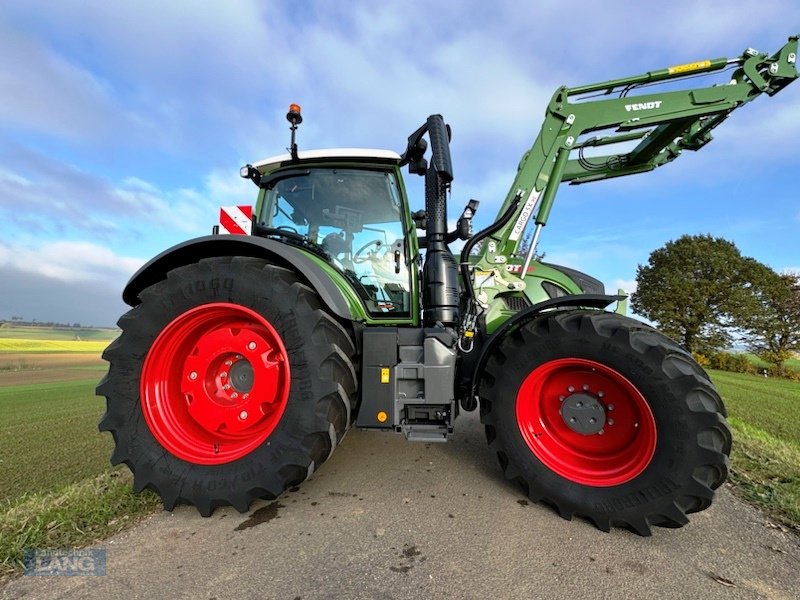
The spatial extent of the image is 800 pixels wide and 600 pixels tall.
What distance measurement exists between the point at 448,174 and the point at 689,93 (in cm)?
253

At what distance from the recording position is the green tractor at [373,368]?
6.59 ft

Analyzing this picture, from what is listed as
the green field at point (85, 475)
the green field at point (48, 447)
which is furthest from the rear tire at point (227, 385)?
the green field at point (48, 447)

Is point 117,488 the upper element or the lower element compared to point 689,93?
lower

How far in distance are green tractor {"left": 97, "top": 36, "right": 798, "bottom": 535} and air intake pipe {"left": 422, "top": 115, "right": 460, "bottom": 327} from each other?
0.04 feet

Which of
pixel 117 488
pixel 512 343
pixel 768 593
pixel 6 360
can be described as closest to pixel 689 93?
pixel 512 343

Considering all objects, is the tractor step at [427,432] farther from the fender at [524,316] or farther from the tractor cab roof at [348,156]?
the tractor cab roof at [348,156]

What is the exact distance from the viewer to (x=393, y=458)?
293cm

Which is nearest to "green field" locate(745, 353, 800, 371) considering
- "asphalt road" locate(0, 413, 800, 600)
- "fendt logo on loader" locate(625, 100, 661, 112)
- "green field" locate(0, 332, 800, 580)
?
"green field" locate(0, 332, 800, 580)

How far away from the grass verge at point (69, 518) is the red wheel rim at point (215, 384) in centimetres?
38

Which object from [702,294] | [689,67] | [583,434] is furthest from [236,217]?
[702,294]

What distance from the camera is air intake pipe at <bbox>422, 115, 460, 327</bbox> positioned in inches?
104

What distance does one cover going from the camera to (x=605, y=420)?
224 cm

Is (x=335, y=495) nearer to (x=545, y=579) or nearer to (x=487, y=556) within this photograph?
(x=487, y=556)

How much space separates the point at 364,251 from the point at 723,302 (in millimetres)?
28080
